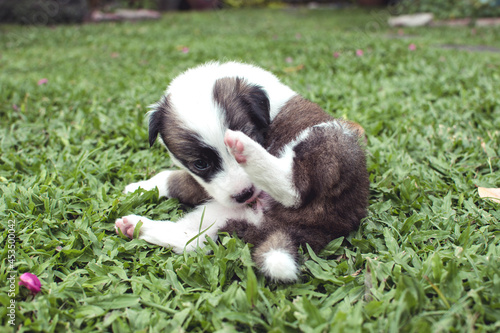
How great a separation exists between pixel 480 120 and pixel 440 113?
41cm

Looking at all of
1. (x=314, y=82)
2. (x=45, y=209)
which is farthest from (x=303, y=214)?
(x=314, y=82)

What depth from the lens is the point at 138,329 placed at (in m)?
1.71

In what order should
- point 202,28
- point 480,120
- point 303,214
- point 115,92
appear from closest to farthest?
point 303,214 → point 480,120 → point 115,92 → point 202,28

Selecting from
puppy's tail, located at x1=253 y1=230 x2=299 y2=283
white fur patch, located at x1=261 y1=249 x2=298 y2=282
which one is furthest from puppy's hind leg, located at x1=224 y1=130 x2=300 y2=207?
white fur patch, located at x1=261 y1=249 x2=298 y2=282

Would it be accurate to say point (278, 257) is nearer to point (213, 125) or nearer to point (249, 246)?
point (249, 246)

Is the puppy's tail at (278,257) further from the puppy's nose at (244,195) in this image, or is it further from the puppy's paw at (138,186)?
the puppy's paw at (138,186)

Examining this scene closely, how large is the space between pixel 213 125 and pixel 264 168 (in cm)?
44

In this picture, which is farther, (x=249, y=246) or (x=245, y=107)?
(x=245, y=107)

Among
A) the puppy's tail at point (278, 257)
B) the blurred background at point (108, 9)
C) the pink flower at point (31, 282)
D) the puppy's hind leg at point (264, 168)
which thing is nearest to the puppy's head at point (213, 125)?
the puppy's hind leg at point (264, 168)

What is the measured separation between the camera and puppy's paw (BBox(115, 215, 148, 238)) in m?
2.35

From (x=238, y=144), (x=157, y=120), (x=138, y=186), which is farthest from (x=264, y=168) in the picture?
(x=138, y=186)

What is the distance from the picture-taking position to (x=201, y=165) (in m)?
2.36

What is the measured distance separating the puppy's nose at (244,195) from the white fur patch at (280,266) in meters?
0.42

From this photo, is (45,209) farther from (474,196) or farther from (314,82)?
(314,82)
